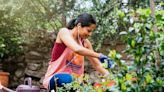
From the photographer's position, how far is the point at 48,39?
515 cm

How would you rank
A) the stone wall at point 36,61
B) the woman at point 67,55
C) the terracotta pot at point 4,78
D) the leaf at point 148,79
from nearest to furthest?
the leaf at point 148,79, the woman at point 67,55, the terracotta pot at point 4,78, the stone wall at point 36,61

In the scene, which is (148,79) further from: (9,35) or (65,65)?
(9,35)

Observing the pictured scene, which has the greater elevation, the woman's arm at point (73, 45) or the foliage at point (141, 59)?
the woman's arm at point (73, 45)

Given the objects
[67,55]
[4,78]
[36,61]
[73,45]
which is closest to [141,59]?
[73,45]

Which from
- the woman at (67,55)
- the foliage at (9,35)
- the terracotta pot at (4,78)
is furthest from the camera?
the foliage at (9,35)

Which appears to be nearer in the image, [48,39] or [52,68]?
[52,68]

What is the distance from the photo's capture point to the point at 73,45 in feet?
7.02

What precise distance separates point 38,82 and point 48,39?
646 millimetres

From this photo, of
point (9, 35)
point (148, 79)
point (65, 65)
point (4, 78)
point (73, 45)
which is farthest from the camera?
point (9, 35)

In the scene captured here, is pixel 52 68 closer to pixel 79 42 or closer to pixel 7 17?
pixel 79 42

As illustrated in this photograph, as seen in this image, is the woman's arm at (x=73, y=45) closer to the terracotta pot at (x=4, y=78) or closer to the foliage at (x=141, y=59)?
the foliage at (x=141, y=59)

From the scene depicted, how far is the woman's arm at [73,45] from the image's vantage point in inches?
80.3

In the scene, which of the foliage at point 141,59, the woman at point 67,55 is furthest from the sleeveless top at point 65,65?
the foliage at point 141,59

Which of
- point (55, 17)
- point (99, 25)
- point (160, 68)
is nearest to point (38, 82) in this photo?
point (55, 17)
